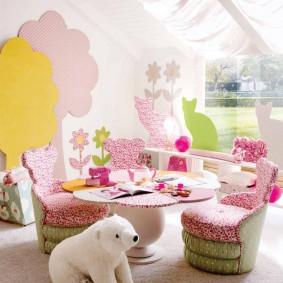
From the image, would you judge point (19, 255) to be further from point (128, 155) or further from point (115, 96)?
point (115, 96)

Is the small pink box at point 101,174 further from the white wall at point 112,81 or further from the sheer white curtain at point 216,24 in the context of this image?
the white wall at point 112,81

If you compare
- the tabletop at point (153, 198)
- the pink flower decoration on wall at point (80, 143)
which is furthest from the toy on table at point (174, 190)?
the pink flower decoration on wall at point (80, 143)

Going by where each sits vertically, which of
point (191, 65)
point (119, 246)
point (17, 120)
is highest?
point (191, 65)

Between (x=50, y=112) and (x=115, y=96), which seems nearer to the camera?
(x=50, y=112)

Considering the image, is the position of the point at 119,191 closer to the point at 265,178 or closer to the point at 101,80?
the point at 265,178

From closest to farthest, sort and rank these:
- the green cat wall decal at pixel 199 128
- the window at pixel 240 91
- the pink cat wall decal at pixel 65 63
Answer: the green cat wall decal at pixel 199 128 → the pink cat wall decal at pixel 65 63 → the window at pixel 240 91

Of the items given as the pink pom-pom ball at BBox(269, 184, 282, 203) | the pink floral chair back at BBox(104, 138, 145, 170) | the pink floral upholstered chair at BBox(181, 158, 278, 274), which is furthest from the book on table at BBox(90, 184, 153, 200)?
the pink pom-pom ball at BBox(269, 184, 282, 203)

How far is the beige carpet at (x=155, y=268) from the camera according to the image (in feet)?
9.86

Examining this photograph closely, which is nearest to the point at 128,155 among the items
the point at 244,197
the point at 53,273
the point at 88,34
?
the point at 244,197

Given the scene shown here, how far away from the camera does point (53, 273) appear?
2742 millimetres

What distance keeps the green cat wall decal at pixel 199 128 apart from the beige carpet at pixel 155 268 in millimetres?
1564

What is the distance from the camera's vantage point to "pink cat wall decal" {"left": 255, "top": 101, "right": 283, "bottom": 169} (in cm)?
409

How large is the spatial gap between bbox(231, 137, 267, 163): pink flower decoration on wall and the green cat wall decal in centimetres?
35

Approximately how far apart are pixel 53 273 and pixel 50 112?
2.81 meters
